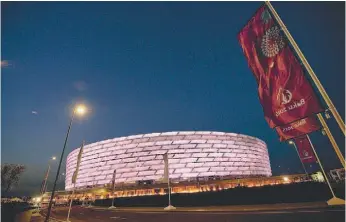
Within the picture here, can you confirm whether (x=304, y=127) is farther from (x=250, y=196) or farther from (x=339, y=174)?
(x=339, y=174)

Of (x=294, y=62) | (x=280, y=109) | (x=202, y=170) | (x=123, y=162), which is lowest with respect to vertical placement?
(x=280, y=109)

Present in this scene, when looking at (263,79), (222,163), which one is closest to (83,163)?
(222,163)

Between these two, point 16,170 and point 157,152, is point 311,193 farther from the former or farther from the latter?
point 16,170

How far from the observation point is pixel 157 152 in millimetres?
78875

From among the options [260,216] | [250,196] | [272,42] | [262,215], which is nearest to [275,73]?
[272,42]

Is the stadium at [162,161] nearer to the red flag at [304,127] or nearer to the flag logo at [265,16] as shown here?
the red flag at [304,127]

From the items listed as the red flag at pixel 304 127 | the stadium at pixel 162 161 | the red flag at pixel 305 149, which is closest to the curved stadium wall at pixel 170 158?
the stadium at pixel 162 161

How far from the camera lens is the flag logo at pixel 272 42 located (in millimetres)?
7396

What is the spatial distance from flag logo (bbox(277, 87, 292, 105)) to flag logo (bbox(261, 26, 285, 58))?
4.93 ft

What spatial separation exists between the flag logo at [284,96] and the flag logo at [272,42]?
1.50 m

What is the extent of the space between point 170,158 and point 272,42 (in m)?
73.6

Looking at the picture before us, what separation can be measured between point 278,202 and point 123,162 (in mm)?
72896

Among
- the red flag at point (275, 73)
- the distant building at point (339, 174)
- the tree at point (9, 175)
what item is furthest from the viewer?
the tree at point (9, 175)

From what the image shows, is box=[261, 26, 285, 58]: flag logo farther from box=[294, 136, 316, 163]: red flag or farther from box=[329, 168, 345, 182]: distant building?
box=[329, 168, 345, 182]: distant building
